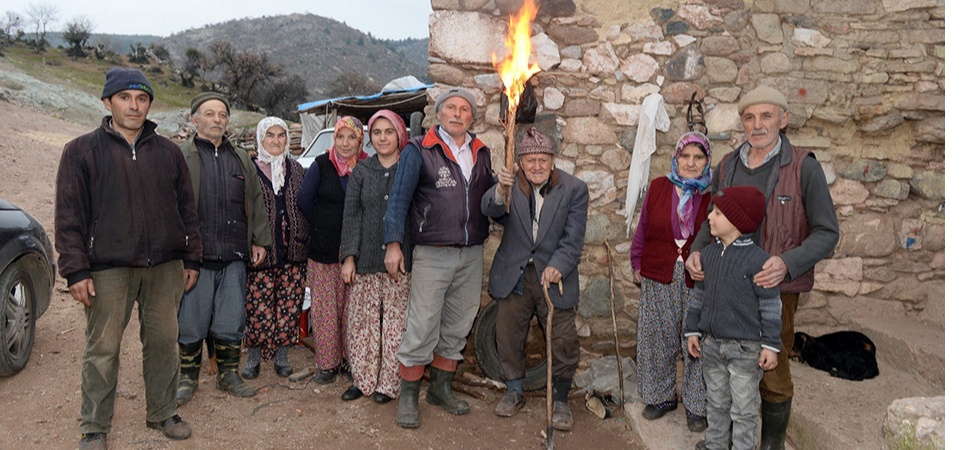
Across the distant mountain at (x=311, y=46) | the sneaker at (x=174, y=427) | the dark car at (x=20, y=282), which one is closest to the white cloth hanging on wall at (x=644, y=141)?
the sneaker at (x=174, y=427)

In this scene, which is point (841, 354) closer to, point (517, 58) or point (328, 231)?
point (517, 58)

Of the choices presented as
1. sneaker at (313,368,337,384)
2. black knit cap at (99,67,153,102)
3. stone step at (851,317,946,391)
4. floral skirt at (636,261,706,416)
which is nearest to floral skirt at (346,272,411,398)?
sneaker at (313,368,337,384)

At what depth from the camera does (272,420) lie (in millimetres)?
3590

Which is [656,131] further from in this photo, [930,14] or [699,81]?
[930,14]

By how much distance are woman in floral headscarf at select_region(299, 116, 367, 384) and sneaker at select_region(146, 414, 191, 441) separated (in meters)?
0.99

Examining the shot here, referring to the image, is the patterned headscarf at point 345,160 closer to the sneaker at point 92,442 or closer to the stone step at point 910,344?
the sneaker at point 92,442

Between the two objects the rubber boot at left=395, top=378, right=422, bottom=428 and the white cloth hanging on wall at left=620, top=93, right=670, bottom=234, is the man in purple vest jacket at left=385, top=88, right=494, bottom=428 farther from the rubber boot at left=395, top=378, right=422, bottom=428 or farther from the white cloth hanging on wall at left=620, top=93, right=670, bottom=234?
the white cloth hanging on wall at left=620, top=93, right=670, bottom=234

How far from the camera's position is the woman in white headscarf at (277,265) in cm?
404

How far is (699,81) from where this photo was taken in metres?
4.25

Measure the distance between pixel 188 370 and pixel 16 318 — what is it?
4.39 ft

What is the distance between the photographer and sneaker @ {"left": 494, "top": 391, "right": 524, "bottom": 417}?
3.73 m

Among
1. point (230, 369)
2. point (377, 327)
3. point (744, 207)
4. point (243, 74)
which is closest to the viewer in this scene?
point (744, 207)

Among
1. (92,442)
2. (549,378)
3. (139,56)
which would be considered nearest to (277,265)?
(92,442)

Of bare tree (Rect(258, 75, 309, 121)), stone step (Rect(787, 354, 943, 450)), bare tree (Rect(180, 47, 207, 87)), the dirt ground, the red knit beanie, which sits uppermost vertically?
bare tree (Rect(180, 47, 207, 87))
